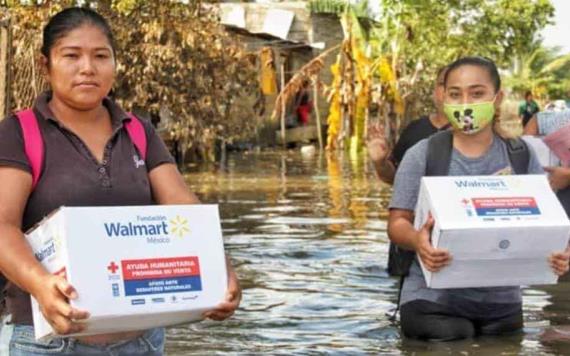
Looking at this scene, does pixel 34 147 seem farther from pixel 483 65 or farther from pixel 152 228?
pixel 483 65

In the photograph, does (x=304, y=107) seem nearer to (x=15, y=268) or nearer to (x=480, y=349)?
(x=480, y=349)

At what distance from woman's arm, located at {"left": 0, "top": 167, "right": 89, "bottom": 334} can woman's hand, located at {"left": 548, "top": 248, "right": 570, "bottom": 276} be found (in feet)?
9.87

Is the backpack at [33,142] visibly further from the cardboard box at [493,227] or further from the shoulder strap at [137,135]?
the cardboard box at [493,227]

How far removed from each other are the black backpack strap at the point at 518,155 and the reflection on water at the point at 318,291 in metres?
1.02

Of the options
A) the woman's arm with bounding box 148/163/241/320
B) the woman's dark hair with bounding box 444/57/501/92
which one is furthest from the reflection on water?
the woman's arm with bounding box 148/163/241/320

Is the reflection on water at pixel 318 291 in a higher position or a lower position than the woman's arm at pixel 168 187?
lower

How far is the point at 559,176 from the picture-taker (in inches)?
284

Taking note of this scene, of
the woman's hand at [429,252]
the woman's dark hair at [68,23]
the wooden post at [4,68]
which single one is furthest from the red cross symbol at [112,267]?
the wooden post at [4,68]

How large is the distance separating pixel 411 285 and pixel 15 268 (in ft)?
10.7

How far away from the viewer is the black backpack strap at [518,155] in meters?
6.34

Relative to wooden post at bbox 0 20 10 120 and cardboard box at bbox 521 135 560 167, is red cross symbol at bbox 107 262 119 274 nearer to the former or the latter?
cardboard box at bbox 521 135 560 167

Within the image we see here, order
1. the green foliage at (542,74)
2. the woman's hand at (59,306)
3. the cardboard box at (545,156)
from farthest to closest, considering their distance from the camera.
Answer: the green foliage at (542,74) < the cardboard box at (545,156) < the woman's hand at (59,306)

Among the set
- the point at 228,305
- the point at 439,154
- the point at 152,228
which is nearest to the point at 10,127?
Answer: the point at 152,228

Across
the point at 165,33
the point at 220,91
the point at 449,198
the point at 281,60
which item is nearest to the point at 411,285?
the point at 449,198
